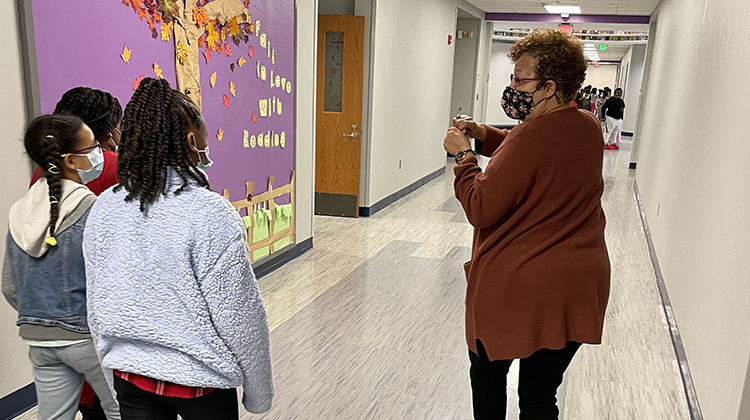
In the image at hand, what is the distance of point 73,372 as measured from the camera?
1808 millimetres

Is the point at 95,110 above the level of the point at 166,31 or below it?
below

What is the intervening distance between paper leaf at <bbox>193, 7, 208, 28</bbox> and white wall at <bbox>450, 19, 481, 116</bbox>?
7.83 metres

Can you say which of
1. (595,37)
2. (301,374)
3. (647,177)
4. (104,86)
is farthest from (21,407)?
(595,37)

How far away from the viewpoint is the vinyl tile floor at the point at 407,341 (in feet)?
9.14

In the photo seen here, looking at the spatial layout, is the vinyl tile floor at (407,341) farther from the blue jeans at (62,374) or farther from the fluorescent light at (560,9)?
the fluorescent light at (560,9)

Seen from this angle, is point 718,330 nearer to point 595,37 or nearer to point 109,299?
point 109,299

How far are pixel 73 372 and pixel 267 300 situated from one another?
220 cm

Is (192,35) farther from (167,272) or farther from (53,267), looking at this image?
(167,272)

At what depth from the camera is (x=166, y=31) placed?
3129 millimetres

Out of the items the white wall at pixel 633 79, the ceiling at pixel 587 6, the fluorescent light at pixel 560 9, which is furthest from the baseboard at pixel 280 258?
the white wall at pixel 633 79

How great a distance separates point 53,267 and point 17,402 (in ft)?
3.92

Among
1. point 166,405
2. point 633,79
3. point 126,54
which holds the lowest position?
point 166,405

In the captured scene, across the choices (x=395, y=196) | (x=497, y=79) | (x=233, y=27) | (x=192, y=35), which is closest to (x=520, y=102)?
(x=192, y=35)

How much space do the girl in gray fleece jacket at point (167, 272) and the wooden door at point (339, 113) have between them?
495cm
